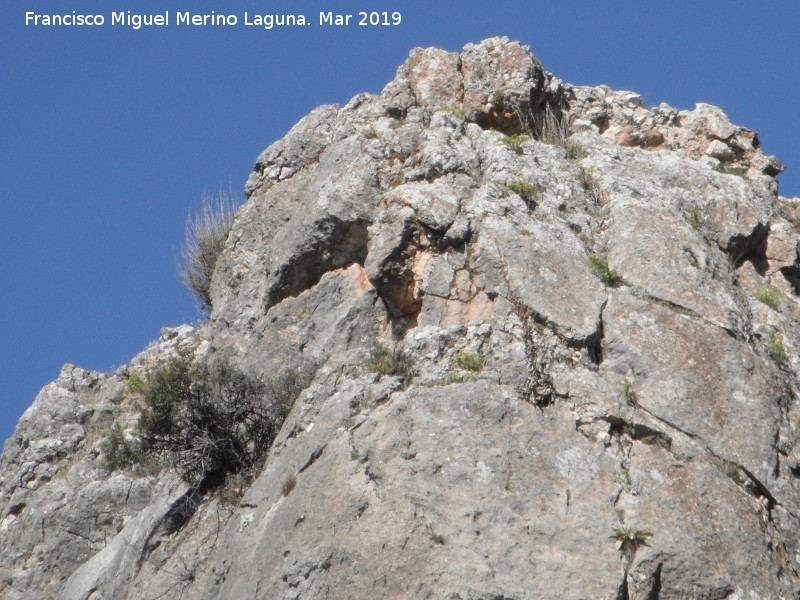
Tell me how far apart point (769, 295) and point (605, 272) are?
2.01 m

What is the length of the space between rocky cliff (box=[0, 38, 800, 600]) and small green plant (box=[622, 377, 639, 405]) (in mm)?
33

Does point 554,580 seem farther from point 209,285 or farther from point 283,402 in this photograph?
point 209,285

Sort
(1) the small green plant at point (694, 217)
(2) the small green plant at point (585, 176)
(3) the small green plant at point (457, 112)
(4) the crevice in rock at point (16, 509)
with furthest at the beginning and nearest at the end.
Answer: (3) the small green plant at point (457, 112) < (4) the crevice in rock at point (16, 509) < (2) the small green plant at point (585, 176) < (1) the small green plant at point (694, 217)

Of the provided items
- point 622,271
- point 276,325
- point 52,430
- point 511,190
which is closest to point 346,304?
point 276,325

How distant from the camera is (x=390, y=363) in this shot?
9141 millimetres

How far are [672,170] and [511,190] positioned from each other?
90.3 inches

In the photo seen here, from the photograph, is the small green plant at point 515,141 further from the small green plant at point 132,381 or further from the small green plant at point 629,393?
the small green plant at point 132,381

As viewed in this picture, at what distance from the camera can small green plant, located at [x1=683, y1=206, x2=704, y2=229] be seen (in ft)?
35.4

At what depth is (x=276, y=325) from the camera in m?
11.3

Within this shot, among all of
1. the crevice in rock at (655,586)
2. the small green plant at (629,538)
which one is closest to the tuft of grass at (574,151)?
the small green plant at (629,538)

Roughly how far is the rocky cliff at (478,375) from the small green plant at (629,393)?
1.3 inches

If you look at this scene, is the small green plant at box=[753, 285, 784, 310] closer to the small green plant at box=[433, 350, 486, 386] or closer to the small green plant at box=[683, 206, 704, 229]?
the small green plant at box=[683, 206, 704, 229]

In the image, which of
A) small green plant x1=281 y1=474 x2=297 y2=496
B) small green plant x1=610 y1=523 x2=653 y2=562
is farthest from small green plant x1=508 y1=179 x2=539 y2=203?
small green plant x1=610 y1=523 x2=653 y2=562

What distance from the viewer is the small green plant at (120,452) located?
10.5 meters
